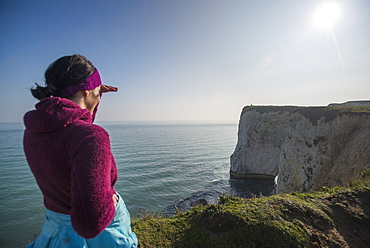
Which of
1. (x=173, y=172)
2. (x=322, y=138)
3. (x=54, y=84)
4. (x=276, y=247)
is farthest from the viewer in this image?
(x=173, y=172)

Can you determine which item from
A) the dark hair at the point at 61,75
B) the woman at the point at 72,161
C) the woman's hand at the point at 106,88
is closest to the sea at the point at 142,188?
the woman at the point at 72,161

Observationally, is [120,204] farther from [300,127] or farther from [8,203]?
[8,203]

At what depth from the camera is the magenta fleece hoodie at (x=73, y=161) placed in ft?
3.92

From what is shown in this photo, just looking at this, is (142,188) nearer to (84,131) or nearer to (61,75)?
(61,75)

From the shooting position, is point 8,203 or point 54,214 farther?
point 8,203

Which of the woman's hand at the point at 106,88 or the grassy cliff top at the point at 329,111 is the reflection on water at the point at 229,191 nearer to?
the grassy cliff top at the point at 329,111

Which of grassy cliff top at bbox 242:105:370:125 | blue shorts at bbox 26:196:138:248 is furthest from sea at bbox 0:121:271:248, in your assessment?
blue shorts at bbox 26:196:138:248

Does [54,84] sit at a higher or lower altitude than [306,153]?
higher

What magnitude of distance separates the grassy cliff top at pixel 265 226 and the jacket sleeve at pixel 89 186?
9.88ft

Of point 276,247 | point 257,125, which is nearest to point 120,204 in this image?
point 276,247

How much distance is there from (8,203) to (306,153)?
24888 millimetres

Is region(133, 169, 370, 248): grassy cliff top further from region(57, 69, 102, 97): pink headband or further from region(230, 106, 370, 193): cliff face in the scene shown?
region(230, 106, 370, 193): cliff face

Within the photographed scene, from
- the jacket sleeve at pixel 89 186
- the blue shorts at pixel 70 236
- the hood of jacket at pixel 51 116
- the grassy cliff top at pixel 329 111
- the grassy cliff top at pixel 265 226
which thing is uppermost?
the grassy cliff top at pixel 329 111

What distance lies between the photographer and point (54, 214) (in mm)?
1570
